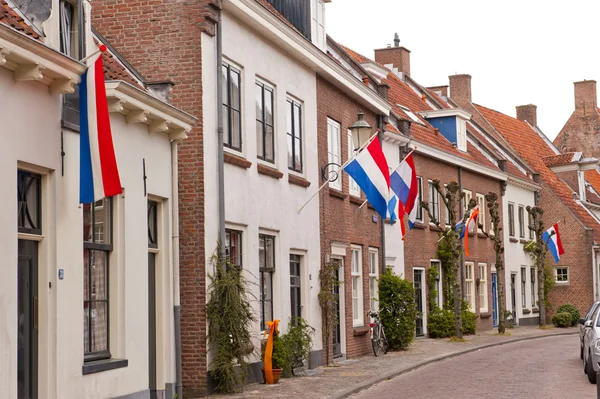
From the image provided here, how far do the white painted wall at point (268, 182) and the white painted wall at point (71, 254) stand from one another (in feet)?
5.42

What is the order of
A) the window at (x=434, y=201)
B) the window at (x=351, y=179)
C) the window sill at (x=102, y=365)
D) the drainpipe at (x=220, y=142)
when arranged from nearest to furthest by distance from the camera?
the window sill at (x=102, y=365)
the drainpipe at (x=220, y=142)
the window at (x=351, y=179)
the window at (x=434, y=201)

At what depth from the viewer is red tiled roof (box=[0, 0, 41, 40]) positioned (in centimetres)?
1051

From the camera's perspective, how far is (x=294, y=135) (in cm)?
2005

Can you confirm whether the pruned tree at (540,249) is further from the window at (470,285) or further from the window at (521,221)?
the window at (470,285)

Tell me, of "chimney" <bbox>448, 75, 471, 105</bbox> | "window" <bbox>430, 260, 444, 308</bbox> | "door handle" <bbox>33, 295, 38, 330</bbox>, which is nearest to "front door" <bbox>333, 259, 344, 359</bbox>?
"window" <bbox>430, 260, 444, 308</bbox>

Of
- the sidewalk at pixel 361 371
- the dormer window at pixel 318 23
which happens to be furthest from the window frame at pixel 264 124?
the sidewalk at pixel 361 371

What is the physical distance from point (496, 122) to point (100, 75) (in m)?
38.7

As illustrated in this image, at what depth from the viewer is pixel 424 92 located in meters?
40.0

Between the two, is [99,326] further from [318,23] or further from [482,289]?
[482,289]

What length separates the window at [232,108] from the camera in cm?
1664

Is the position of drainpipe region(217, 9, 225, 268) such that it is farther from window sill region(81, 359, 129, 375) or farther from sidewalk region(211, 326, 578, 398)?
window sill region(81, 359, 129, 375)

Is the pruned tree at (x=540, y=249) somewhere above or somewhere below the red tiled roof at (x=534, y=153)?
below

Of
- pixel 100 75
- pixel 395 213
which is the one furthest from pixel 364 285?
pixel 100 75

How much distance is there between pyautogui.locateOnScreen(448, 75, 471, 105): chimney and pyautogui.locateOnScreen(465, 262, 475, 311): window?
1323cm
